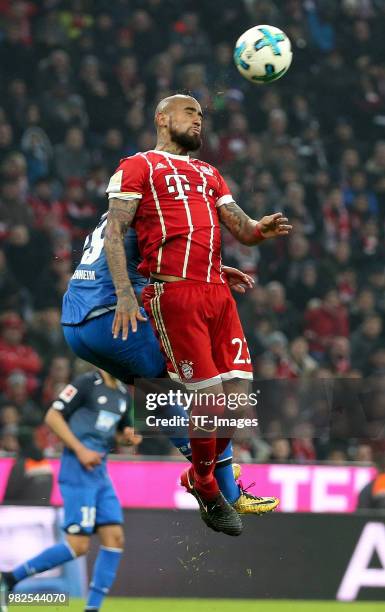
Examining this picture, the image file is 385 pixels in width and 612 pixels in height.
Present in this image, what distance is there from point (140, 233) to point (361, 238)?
345 inches

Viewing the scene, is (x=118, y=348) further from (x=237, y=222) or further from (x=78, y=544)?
(x=78, y=544)

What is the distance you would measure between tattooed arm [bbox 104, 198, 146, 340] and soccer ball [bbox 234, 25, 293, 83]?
3.89ft

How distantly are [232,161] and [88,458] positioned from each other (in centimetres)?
591

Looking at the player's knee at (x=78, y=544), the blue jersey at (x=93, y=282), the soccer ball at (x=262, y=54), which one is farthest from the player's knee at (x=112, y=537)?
the soccer ball at (x=262, y=54)

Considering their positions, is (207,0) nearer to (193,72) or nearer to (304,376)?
(193,72)

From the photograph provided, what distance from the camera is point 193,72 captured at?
592 inches

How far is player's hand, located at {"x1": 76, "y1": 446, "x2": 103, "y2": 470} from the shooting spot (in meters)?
9.32

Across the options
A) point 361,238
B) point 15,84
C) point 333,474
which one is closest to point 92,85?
point 15,84

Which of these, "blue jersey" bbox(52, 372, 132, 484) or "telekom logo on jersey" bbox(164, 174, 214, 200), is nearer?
"telekom logo on jersey" bbox(164, 174, 214, 200)

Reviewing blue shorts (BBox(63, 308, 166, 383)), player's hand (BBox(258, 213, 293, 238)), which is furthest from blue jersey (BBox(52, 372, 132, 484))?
player's hand (BBox(258, 213, 293, 238))

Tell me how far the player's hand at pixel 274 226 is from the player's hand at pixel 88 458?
122 inches

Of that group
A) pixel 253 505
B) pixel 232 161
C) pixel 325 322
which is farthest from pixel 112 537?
pixel 232 161

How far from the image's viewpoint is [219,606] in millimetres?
10438

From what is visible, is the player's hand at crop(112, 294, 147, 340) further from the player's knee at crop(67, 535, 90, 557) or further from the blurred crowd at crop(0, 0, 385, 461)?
the blurred crowd at crop(0, 0, 385, 461)
